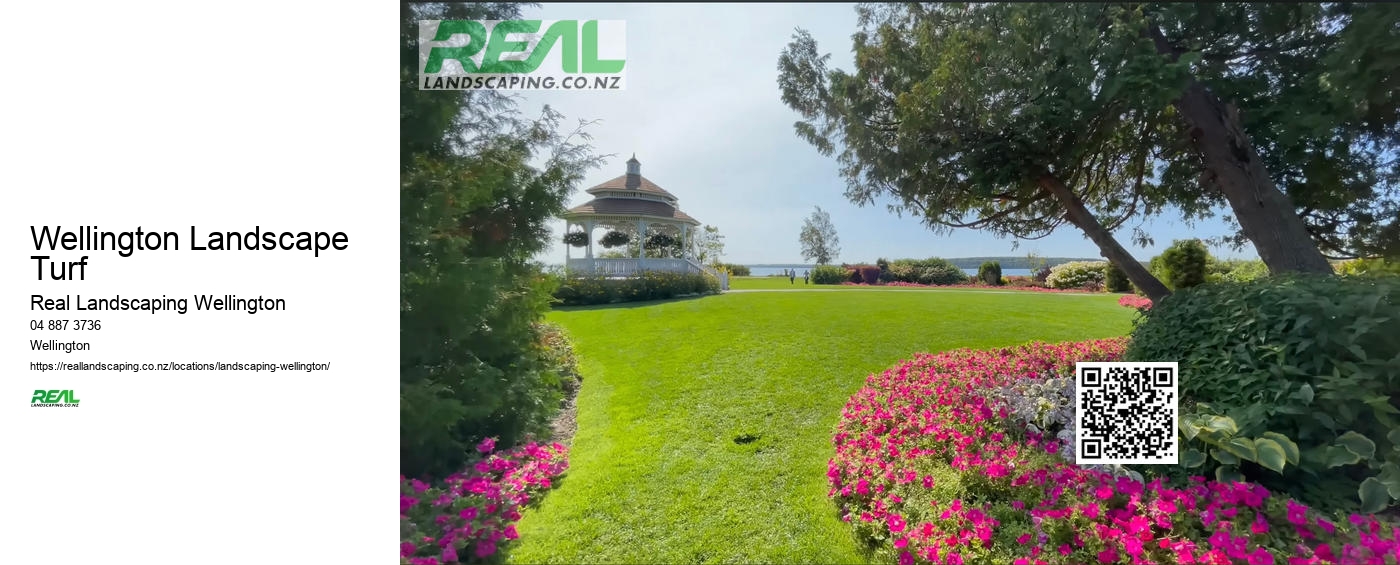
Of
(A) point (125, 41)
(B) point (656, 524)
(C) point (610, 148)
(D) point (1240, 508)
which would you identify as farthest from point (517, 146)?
(D) point (1240, 508)

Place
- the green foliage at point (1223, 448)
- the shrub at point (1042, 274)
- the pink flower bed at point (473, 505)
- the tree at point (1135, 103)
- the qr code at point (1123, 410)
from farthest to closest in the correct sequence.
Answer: the shrub at point (1042, 274)
the tree at point (1135, 103)
the qr code at point (1123, 410)
the pink flower bed at point (473, 505)
the green foliage at point (1223, 448)

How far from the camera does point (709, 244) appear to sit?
246 cm

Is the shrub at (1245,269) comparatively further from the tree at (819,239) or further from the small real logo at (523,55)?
the small real logo at (523,55)

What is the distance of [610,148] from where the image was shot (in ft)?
7.15

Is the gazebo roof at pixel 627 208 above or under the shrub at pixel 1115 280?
above

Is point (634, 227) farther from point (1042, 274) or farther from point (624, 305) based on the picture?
point (1042, 274)

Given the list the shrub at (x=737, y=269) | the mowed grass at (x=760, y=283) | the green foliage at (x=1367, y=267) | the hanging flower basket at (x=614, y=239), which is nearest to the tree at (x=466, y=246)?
the hanging flower basket at (x=614, y=239)

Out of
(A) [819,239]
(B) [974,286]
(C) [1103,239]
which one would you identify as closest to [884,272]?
(A) [819,239]

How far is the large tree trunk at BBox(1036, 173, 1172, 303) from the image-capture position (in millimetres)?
2600

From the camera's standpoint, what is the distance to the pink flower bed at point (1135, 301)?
2607 millimetres

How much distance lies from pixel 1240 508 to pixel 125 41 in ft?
15.0

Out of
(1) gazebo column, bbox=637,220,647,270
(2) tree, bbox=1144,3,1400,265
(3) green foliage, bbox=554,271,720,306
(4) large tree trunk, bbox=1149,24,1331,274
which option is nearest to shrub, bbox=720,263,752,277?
(3) green foliage, bbox=554,271,720,306

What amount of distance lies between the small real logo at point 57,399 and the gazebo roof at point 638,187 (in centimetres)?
226

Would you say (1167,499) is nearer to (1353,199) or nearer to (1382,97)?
(1382,97)
